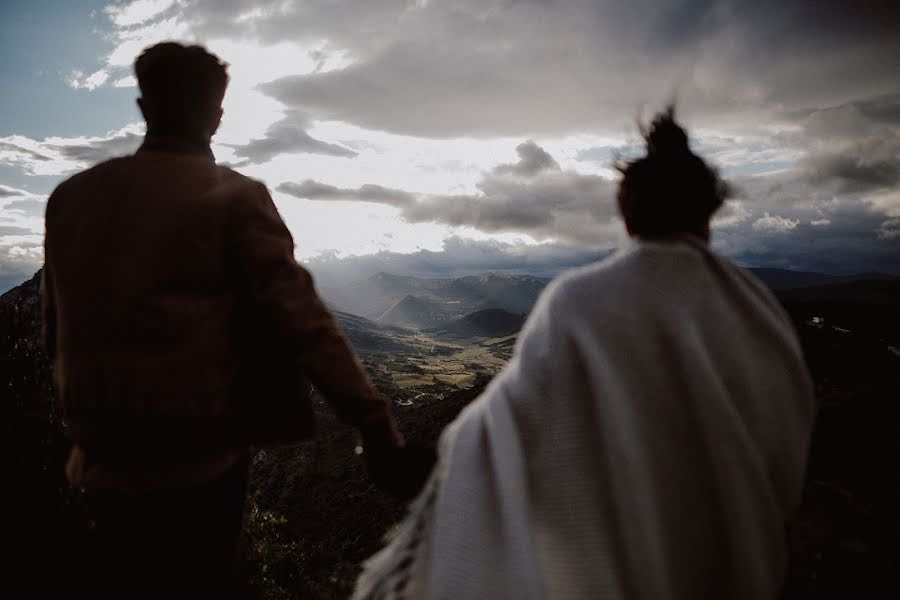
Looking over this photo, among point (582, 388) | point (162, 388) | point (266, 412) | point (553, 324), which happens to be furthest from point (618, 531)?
point (162, 388)

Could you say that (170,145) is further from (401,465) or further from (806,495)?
(806,495)

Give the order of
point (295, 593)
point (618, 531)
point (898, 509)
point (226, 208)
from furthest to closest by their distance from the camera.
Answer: point (295, 593)
point (898, 509)
point (226, 208)
point (618, 531)

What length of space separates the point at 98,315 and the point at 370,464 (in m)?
1.34

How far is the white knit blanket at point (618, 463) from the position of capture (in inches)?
61.5

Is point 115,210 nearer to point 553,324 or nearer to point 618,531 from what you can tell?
point 553,324

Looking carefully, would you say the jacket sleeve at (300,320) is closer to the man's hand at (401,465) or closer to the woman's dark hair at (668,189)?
the man's hand at (401,465)

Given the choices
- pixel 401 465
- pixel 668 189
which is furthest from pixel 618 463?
pixel 668 189

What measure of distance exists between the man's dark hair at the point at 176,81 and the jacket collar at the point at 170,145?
65 mm

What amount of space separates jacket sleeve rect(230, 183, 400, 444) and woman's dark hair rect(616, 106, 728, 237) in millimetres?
1439

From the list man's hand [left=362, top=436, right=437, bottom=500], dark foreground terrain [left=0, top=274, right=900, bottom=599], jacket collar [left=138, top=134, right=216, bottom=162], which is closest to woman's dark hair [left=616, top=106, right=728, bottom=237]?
man's hand [left=362, top=436, right=437, bottom=500]

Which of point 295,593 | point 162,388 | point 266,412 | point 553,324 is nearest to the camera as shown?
point 553,324

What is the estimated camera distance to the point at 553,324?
1.71 meters

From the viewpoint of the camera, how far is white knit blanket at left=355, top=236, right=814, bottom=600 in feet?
5.13

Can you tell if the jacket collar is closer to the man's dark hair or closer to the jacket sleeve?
the man's dark hair
